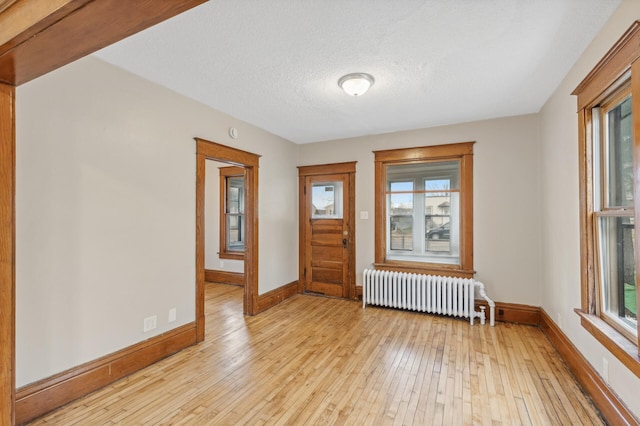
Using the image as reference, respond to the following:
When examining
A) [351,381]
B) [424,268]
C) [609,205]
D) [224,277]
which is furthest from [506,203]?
[224,277]

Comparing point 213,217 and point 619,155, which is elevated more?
point 619,155

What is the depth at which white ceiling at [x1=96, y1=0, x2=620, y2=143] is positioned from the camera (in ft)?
5.86

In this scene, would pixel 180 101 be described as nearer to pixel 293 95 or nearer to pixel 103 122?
pixel 103 122

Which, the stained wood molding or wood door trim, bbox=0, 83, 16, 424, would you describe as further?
the stained wood molding

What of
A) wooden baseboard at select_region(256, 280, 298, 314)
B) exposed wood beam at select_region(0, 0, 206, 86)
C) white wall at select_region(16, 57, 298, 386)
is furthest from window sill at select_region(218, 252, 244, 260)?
exposed wood beam at select_region(0, 0, 206, 86)

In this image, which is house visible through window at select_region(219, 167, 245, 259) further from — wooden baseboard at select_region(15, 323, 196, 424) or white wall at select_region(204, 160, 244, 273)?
wooden baseboard at select_region(15, 323, 196, 424)

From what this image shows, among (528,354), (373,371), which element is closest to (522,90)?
(528,354)

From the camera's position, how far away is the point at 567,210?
266 centimetres

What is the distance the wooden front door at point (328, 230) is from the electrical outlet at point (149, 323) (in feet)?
8.74

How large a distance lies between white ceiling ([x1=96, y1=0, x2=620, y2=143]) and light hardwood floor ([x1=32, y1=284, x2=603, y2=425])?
2.62 meters

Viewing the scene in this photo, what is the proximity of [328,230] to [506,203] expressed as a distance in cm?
258

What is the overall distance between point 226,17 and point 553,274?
3.86 m

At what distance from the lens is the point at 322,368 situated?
2.60m

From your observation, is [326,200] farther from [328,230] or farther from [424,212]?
[424,212]
